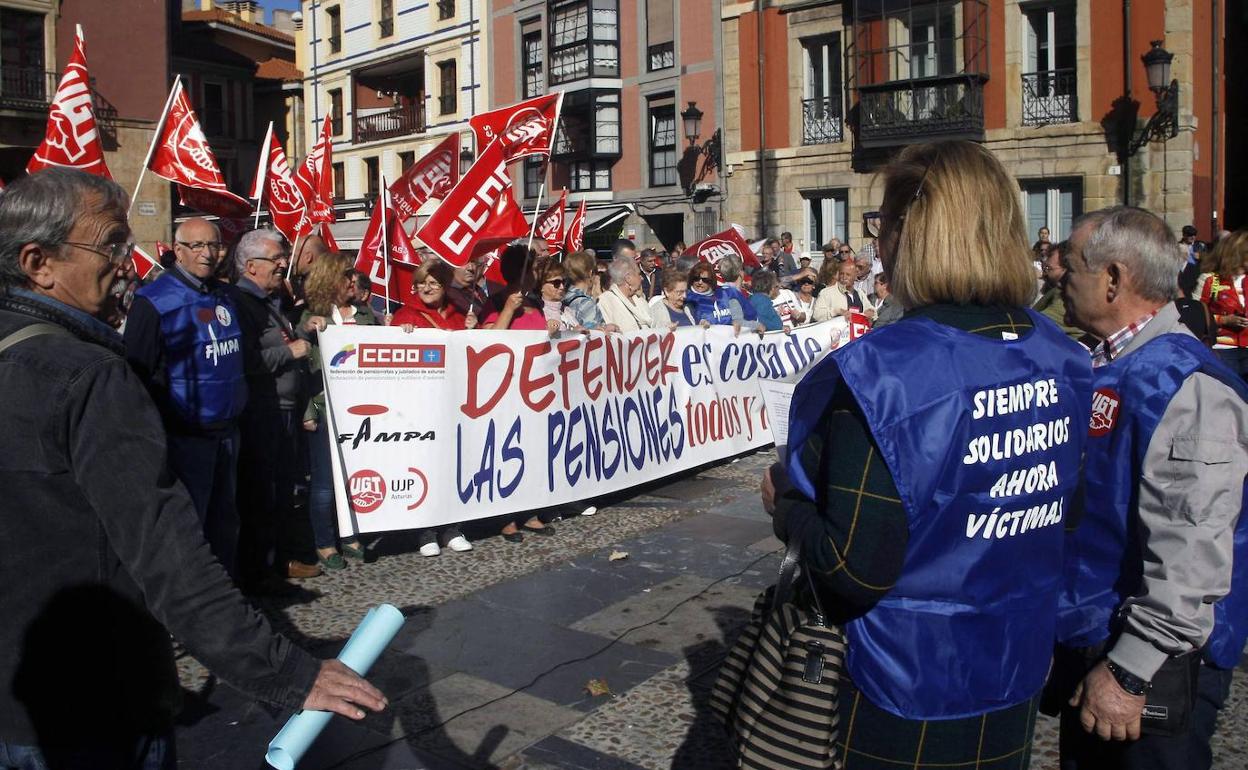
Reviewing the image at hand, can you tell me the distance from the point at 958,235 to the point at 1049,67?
78.3 feet

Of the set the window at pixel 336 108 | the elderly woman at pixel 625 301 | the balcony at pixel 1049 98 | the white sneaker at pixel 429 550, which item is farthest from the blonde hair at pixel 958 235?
the window at pixel 336 108

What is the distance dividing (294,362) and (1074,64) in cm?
2107

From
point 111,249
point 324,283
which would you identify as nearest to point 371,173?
point 324,283

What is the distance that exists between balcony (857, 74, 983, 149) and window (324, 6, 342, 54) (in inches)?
984

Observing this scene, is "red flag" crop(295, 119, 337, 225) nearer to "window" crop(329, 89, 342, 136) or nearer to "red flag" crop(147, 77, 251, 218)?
"red flag" crop(147, 77, 251, 218)

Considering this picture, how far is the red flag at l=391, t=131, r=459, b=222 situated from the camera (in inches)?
388

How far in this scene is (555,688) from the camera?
4.75 meters

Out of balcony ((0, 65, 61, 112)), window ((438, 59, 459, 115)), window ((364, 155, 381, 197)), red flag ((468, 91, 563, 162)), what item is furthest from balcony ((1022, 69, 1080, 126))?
balcony ((0, 65, 61, 112))

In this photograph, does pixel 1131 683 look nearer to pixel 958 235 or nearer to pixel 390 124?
pixel 958 235

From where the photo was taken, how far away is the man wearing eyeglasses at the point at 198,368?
506cm

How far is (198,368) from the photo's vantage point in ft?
17.1

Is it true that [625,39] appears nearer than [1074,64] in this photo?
No

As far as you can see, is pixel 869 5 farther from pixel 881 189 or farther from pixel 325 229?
pixel 881 189

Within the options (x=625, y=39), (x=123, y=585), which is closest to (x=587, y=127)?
(x=625, y=39)
